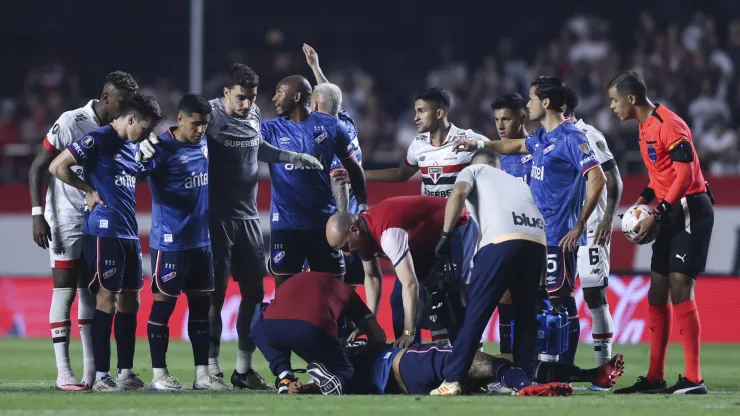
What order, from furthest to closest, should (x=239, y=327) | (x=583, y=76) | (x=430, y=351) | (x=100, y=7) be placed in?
(x=100, y=7), (x=583, y=76), (x=239, y=327), (x=430, y=351)

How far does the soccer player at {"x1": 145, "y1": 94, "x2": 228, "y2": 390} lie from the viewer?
1003 centimetres

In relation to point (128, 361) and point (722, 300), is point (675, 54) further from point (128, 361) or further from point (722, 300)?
point (128, 361)

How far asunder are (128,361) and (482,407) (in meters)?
3.26

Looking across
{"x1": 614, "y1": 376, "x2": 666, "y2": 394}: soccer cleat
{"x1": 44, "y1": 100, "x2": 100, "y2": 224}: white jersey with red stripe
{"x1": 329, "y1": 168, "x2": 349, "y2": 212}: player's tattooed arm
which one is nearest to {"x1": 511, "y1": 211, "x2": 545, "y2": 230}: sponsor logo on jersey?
{"x1": 614, "y1": 376, "x2": 666, "y2": 394}: soccer cleat

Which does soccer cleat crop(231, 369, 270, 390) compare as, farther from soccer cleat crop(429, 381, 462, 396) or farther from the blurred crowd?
the blurred crowd

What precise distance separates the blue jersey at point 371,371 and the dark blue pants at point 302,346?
6.1 inches

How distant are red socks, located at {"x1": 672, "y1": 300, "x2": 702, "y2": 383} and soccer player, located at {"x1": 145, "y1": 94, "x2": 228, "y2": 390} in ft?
12.0

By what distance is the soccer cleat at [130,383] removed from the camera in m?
9.89

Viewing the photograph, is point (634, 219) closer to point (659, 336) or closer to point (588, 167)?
point (588, 167)

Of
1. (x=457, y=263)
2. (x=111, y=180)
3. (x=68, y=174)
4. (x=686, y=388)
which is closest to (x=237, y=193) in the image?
(x=111, y=180)

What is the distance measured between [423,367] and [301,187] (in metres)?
2.50

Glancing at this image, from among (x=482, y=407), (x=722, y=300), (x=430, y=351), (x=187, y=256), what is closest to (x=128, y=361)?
(x=187, y=256)

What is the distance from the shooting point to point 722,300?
631 inches

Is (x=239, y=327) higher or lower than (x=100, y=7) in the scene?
lower
